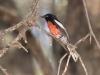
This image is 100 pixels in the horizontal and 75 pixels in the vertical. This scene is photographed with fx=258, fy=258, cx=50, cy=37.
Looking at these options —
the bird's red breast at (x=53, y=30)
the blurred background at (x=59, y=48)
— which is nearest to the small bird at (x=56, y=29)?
the bird's red breast at (x=53, y=30)

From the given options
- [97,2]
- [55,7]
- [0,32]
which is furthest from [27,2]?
[0,32]

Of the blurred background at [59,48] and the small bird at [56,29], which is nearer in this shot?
the small bird at [56,29]

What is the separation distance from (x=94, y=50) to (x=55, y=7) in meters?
0.49

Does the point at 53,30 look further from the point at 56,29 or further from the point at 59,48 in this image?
the point at 59,48

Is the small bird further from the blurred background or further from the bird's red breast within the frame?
the blurred background

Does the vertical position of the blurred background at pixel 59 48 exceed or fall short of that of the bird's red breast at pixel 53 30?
it exceeds it

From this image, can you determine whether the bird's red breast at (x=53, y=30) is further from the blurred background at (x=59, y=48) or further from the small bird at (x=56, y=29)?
the blurred background at (x=59, y=48)

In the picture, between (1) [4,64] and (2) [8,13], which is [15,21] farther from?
(1) [4,64]

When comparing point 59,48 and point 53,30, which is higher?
point 59,48

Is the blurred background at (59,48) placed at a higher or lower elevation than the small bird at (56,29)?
higher

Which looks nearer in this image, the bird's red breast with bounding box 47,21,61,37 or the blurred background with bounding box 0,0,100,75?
the bird's red breast with bounding box 47,21,61,37

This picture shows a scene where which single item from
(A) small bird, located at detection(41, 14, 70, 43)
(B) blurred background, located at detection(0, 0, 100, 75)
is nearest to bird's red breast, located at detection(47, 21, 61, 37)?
(A) small bird, located at detection(41, 14, 70, 43)

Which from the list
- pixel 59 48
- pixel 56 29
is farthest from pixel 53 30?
pixel 59 48

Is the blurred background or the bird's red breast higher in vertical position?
the blurred background
